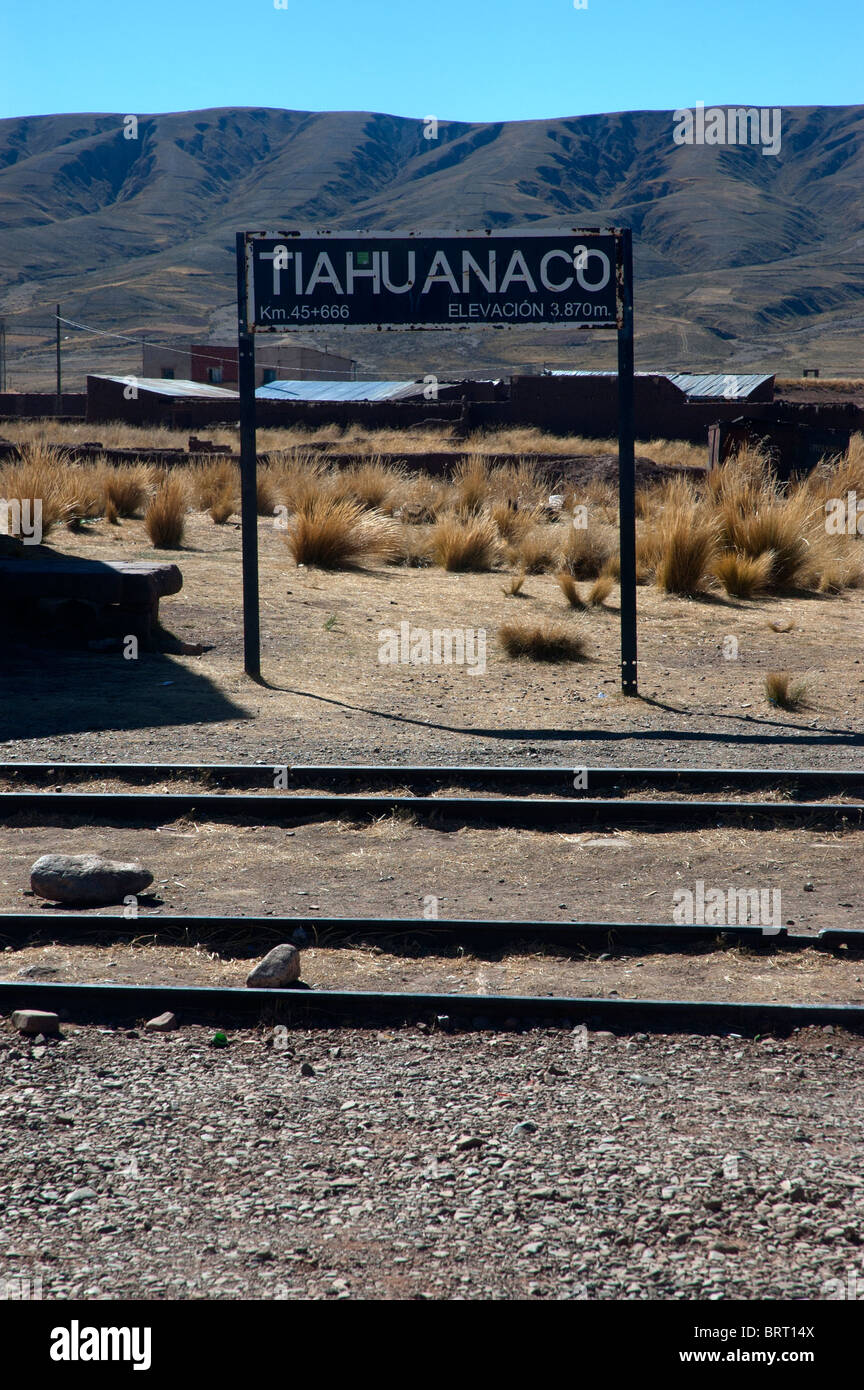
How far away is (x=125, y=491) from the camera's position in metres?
17.1

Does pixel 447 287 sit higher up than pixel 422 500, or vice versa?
pixel 447 287

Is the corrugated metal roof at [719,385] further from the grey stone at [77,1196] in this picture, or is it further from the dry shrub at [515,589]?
the grey stone at [77,1196]

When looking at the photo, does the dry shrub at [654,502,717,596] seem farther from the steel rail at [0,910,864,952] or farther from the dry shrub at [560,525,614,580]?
the steel rail at [0,910,864,952]

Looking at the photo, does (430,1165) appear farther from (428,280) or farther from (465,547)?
(465,547)

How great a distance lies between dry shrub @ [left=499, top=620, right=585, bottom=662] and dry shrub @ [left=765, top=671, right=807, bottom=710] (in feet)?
6.19

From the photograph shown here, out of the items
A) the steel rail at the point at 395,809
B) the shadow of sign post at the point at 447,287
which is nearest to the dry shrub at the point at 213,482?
the shadow of sign post at the point at 447,287

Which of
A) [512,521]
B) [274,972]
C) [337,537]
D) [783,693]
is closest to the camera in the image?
[274,972]

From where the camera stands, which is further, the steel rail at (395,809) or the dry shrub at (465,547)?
the dry shrub at (465,547)

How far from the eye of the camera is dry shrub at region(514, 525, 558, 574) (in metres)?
14.1

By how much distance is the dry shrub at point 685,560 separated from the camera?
40.2 feet

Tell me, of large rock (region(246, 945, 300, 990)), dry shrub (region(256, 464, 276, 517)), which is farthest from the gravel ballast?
dry shrub (region(256, 464, 276, 517))

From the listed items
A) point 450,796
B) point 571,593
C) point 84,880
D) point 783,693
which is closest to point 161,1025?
point 84,880

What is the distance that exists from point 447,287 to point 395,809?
13.3ft
